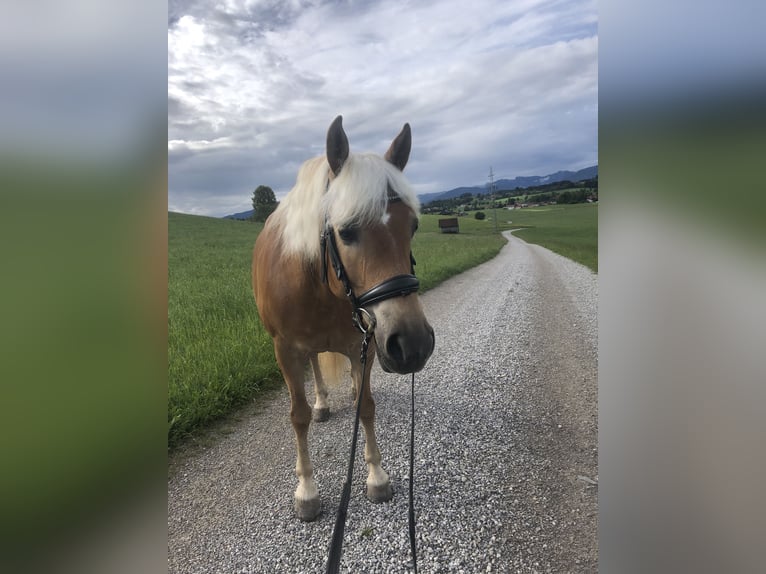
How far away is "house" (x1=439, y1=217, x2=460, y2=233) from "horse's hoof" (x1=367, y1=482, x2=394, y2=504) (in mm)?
38939

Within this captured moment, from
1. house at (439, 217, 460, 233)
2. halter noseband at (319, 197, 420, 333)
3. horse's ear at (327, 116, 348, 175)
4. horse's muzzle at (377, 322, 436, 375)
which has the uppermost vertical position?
house at (439, 217, 460, 233)

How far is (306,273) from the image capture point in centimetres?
269

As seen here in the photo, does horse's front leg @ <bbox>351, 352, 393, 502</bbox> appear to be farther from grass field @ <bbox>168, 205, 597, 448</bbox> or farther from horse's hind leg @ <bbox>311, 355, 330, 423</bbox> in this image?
grass field @ <bbox>168, 205, 597, 448</bbox>

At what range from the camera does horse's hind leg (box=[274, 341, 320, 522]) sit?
112 inches

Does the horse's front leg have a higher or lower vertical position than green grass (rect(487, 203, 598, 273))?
lower

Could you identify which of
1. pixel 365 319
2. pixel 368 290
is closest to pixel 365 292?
pixel 368 290

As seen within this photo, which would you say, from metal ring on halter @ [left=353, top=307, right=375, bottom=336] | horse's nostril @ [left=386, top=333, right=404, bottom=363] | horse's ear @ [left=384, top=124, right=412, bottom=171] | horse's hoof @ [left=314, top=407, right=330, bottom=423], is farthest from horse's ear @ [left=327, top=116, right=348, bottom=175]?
horse's hoof @ [left=314, top=407, right=330, bottom=423]

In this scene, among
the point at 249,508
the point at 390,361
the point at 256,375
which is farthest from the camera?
the point at 256,375

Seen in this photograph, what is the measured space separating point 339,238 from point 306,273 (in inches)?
22.6

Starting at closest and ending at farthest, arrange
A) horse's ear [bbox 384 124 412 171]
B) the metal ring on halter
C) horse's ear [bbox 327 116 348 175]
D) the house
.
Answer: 1. the metal ring on halter
2. horse's ear [bbox 327 116 348 175]
3. horse's ear [bbox 384 124 412 171]
4. the house

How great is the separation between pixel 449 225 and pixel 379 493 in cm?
4018

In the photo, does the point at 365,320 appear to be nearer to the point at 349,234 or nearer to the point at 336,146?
the point at 349,234
